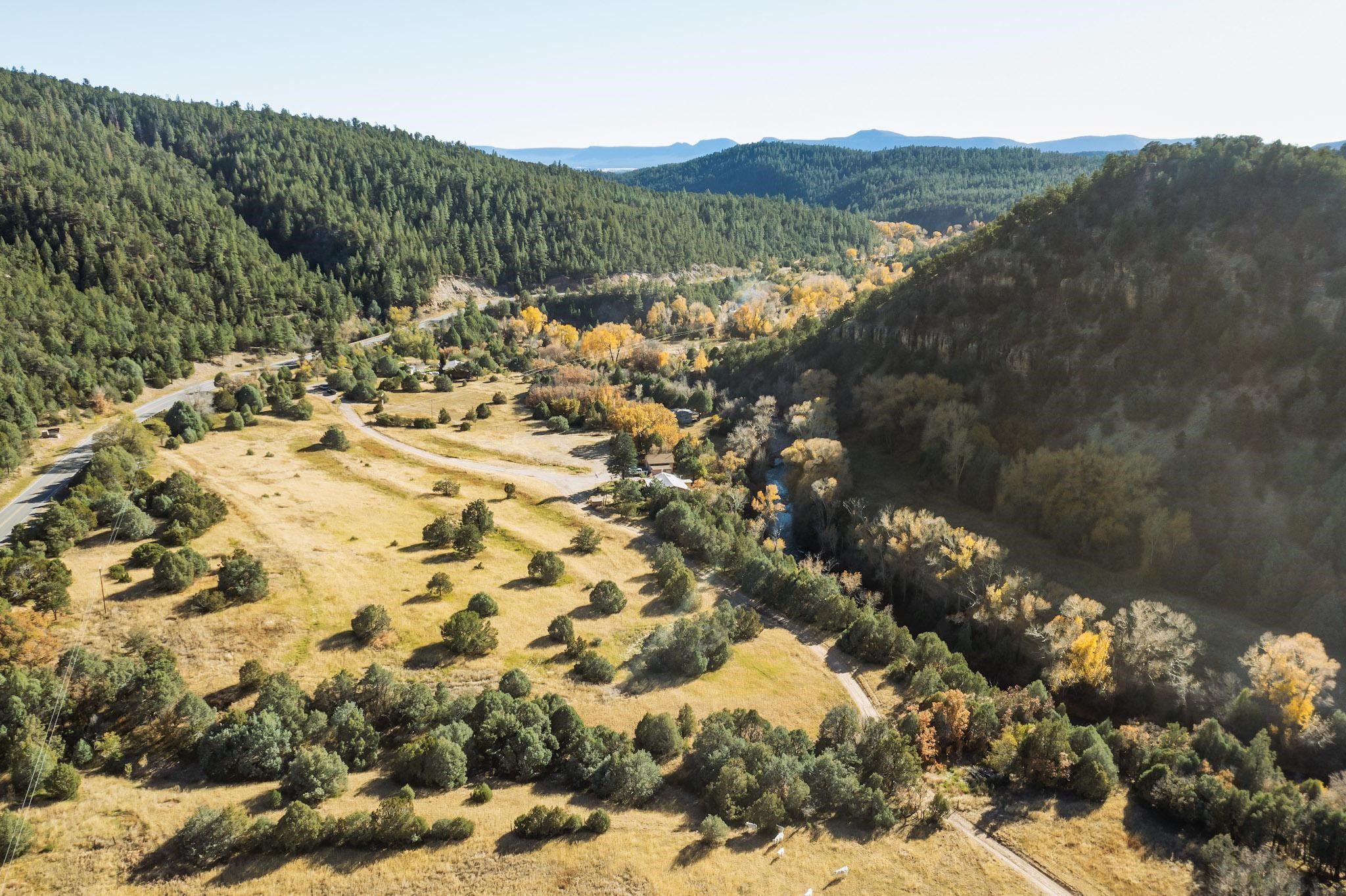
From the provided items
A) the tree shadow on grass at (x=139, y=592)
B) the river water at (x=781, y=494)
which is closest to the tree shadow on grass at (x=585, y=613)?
the river water at (x=781, y=494)

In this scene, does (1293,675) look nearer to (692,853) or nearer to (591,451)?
(692,853)

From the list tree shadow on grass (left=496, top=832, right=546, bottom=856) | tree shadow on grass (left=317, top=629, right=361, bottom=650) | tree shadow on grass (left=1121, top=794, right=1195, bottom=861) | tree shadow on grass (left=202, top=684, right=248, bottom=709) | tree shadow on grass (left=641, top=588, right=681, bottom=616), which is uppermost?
tree shadow on grass (left=202, top=684, right=248, bottom=709)

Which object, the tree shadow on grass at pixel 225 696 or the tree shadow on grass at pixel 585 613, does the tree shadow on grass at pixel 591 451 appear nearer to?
the tree shadow on grass at pixel 585 613

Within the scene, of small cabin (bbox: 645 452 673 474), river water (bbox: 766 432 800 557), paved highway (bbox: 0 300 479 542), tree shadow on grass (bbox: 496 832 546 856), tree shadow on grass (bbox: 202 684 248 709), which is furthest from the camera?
small cabin (bbox: 645 452 673 474)

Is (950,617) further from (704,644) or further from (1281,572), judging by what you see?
(1281,572)

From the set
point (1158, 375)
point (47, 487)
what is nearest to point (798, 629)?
point (1158, 375)

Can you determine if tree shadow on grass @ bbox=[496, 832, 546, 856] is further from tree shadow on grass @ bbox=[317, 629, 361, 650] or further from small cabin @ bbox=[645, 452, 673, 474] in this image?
small cabin @ bbox=[645, 452, 673, 474]

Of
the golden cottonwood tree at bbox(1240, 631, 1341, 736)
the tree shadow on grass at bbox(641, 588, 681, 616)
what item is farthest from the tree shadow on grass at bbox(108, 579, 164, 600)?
the golden cottonwood tree at bbox(1240, 631, 1341, 736)
